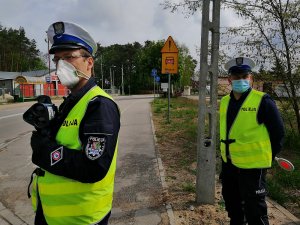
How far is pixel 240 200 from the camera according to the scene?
4336 mm

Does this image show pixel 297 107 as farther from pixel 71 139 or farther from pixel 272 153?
pixel 71 139

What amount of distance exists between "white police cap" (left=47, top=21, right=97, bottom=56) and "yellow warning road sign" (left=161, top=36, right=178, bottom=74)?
11908mm

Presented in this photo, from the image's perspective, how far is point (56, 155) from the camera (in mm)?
2217

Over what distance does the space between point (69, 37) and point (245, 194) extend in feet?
8.07

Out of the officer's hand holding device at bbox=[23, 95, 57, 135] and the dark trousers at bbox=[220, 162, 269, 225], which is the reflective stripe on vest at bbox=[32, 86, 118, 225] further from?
the dark trousers at bbox=[220, 162, 269, 225]

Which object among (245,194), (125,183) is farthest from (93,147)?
(125,183)

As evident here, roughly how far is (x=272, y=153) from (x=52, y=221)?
2584mm

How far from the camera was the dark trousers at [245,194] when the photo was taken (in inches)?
153

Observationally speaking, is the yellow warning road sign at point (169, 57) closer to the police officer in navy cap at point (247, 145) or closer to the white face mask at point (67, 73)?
the police officer in navy cap at point (247, 145)

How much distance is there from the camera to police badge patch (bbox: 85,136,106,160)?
7.13 feet

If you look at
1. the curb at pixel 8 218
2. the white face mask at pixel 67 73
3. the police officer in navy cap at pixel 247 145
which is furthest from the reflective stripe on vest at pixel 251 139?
the curb at pixel 8 218

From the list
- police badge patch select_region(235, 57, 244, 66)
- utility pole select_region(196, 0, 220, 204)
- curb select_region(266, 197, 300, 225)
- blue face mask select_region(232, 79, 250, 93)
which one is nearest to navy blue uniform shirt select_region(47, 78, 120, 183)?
blue face mask select_region(232, 79, 250, 93)

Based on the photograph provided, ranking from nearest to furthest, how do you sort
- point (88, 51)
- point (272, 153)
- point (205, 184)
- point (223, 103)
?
1. point (88, 51)
2. point (272, 153)
3. point (223, 103)
4. point (205, 184)

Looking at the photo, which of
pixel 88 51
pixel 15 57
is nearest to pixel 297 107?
pixel 88 51
